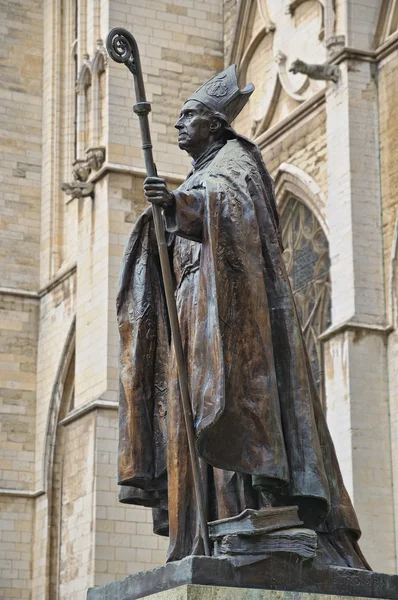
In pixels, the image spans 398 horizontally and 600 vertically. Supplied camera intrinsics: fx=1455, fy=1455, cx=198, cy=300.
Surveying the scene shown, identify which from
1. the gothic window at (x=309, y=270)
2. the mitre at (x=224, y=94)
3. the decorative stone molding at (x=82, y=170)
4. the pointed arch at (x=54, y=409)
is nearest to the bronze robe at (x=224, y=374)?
the mitre at (x=224, y=94)

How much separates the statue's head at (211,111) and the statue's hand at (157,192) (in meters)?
0.41

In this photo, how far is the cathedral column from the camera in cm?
1321

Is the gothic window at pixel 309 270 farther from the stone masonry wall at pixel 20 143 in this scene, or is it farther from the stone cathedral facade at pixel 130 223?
the stone masonry wall at pixel 20 143

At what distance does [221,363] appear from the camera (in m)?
4.54

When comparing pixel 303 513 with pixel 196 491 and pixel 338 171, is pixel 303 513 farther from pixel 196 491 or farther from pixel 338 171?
pixel 338 171

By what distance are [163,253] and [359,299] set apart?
913 centimetres

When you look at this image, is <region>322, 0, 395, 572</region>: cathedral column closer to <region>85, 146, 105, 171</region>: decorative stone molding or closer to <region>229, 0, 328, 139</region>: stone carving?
<region>229, 0, 328, 139</region>: stone carving

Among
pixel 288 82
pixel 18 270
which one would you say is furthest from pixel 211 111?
pixel 18 270

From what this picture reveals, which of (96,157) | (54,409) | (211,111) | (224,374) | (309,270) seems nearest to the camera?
(224,374)

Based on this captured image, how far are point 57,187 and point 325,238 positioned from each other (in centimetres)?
656

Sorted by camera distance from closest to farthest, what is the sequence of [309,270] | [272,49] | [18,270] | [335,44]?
[335,44] → [309,270] → [272,49] → [18,270]

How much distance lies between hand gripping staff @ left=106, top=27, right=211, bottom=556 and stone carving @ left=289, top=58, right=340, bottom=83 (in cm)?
947

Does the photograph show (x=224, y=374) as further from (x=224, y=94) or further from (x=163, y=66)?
(x=163, y=66)

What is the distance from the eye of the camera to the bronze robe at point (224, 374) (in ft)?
14.9
